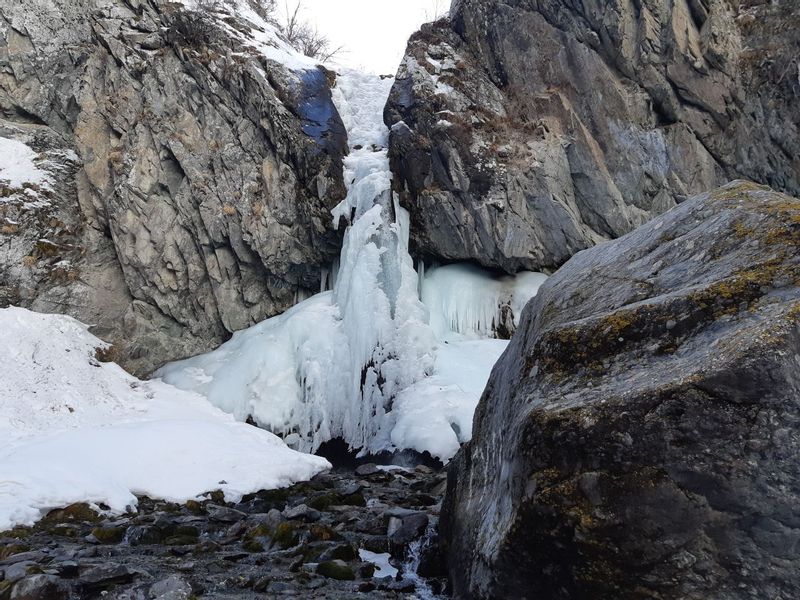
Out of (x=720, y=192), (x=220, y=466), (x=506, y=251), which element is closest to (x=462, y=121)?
(x=506, y=251)

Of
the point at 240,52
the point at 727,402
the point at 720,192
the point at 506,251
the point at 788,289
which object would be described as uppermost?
the point at 240,52

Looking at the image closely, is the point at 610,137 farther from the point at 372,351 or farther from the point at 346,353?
the point at 346,353

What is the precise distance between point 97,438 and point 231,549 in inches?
191

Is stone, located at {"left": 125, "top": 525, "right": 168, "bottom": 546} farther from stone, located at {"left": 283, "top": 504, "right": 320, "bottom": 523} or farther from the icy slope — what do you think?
the icy slope

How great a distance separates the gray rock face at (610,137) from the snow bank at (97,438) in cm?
793

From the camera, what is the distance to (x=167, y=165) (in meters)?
16.4

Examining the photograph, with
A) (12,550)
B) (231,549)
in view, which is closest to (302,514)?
(231,549)

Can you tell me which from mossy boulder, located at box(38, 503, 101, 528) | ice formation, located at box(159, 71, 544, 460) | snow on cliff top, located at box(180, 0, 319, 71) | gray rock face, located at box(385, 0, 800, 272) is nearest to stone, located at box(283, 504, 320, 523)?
mossy boulder, located at box(38, 503, 101, 528)

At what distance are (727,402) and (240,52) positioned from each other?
17183 mm

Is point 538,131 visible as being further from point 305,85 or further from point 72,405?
point 72,405

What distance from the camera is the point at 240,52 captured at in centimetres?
1686

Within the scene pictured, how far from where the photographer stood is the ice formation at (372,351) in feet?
41.1

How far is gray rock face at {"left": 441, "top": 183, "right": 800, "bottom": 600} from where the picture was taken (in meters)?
2.67

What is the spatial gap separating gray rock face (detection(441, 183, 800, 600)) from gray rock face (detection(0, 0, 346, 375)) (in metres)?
13.2
